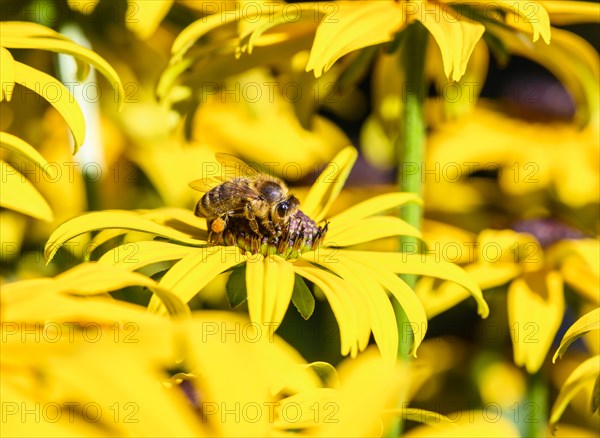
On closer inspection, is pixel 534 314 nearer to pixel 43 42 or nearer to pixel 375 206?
pixel 375 206

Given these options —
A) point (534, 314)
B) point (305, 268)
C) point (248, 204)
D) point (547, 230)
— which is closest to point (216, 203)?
point (248, 204)

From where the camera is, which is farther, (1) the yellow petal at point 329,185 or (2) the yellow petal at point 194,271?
(1) the yellow petal at point 329,185

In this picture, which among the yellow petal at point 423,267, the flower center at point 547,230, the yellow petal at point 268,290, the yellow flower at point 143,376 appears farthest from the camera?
the flower center at point 547,230

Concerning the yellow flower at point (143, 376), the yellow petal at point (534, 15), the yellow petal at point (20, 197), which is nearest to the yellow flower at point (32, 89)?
the yellow petal at point (20, 197)

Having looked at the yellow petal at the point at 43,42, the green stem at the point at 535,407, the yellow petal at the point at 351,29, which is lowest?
the green stem at the point at 535,407

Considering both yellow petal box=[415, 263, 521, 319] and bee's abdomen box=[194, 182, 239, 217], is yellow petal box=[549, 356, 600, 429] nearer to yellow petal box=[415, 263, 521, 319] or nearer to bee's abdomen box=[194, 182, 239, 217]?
yellow petal box=[415, 263, 521, 319]

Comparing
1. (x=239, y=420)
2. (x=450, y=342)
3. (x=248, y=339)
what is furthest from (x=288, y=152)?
(x=239, y=420)

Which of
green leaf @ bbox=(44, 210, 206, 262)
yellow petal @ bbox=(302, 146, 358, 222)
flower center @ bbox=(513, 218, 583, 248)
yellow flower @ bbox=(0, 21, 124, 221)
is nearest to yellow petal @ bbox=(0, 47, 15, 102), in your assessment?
yellow flower @ bbox=(0, 21, 124, 221)

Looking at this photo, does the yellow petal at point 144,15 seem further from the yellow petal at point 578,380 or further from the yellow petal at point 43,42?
the yellow petal at point 578,380
